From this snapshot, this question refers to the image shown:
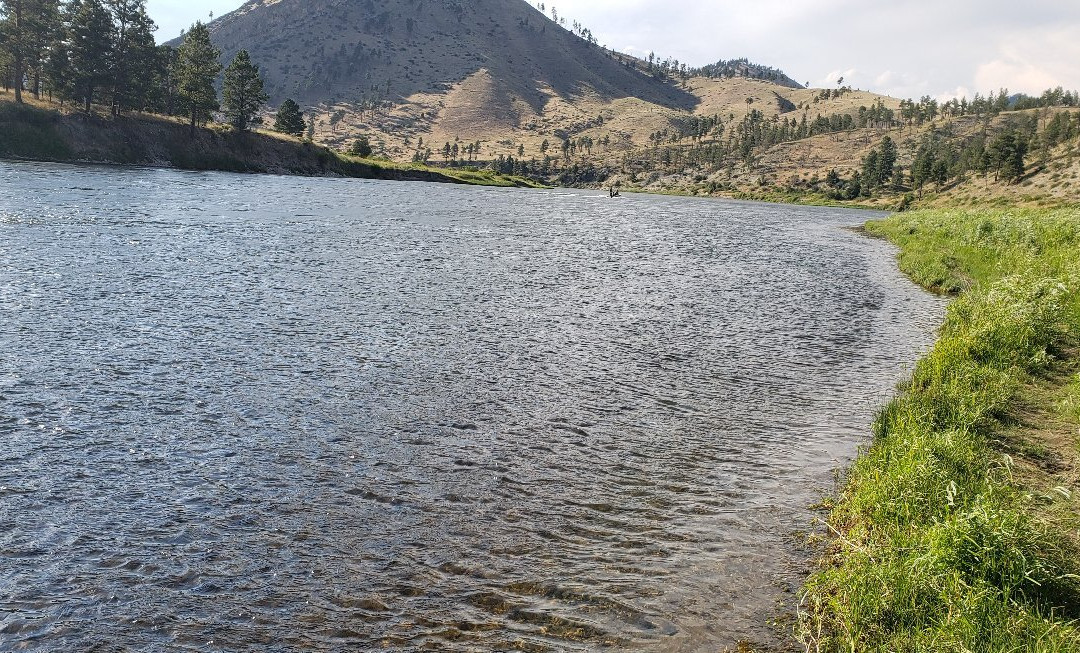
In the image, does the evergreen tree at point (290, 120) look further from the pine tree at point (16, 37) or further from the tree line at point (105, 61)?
the pine tree at point (16, 37)

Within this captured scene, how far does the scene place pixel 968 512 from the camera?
9219 mm

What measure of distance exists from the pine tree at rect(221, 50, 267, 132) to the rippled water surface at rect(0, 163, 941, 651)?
120101 mm

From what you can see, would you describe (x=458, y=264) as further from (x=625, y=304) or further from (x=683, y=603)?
(x=683, y=603)

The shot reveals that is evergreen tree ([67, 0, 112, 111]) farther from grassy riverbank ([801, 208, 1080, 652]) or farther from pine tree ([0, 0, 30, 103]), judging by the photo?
grassy riverbank ([801, 208, 1080, 652])

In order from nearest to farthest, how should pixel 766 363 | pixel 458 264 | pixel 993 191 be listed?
1. pixel 766 363
2. pixel 458 264
3. pixel 993 191

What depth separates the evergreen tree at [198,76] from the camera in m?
125

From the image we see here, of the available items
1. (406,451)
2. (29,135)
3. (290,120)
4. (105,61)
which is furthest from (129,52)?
(406,451)

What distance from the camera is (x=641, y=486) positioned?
42.3 feet

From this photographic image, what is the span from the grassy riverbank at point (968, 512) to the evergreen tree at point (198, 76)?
5263 inches

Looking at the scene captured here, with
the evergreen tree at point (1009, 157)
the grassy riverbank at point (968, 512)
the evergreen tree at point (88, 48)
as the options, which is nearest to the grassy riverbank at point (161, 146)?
the evergreen tree at point (88, 48)

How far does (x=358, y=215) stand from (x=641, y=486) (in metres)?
55.6

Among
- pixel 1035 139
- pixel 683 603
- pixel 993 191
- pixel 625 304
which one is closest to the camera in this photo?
pixel 683 603

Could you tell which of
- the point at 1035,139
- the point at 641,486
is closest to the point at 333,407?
the point at 641,486

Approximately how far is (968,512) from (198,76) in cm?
14531
